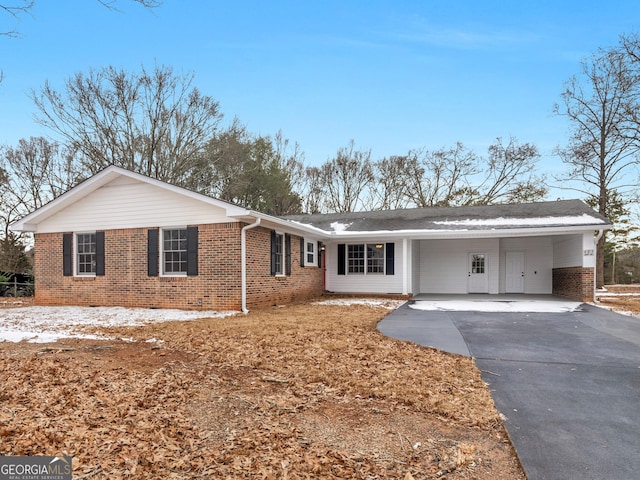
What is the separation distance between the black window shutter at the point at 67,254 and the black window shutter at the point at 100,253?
3.49 ft

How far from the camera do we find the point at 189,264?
35.3ft

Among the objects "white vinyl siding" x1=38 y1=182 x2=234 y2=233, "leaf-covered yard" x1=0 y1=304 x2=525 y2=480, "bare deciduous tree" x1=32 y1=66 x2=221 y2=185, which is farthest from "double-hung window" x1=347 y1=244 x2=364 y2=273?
"bare deciduous tree" x1=32 y1=66 x2=221 y2=185

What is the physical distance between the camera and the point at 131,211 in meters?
11.5

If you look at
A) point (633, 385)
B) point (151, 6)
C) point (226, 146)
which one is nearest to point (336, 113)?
point (226, 146)

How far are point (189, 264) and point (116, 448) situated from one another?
8348mm

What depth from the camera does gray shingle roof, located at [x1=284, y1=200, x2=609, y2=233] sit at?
13411 mm

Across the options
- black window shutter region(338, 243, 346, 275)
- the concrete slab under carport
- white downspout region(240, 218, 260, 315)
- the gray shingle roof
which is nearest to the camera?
the concrete slab under carport

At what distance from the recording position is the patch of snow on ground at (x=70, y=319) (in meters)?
7.20

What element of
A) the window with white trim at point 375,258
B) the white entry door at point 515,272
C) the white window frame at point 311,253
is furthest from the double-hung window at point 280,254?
the white entry door at point 515,272

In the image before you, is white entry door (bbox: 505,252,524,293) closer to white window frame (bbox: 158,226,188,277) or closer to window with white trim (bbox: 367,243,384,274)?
window with white trim (bbox: 367,243,384,274)

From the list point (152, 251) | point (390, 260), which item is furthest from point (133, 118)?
point (390, 260)

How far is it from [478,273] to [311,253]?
7.09 meters

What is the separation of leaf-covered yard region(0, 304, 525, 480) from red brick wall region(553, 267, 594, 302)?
31.1ft

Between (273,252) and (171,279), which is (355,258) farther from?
(171,279)
